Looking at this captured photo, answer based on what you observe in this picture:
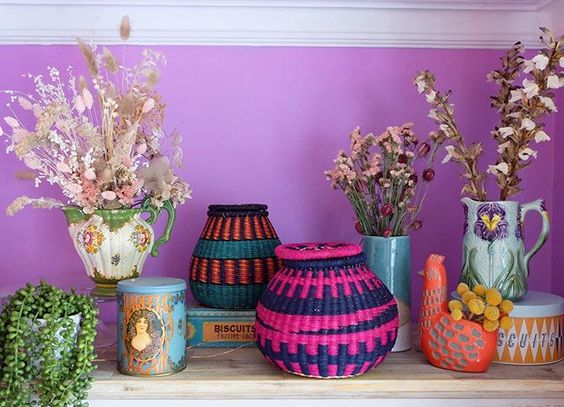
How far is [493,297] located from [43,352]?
64 centimetres

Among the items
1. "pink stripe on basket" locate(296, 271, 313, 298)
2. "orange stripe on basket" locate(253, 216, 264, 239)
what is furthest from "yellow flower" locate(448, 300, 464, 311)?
"orange stripe on basket" locate(253, 216, 264, 239)

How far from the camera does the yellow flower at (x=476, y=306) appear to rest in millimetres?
1002

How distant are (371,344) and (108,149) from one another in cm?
53

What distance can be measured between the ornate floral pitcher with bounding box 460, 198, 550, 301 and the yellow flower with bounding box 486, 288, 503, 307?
0.21 feet

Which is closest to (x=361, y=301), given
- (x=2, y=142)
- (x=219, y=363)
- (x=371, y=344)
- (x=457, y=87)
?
(x=371, y=344)

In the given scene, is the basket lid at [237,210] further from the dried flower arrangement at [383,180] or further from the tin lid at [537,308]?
the tin lid at [537,308]

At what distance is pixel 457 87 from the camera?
52.6 inches

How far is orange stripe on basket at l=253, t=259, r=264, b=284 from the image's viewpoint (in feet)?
3.69

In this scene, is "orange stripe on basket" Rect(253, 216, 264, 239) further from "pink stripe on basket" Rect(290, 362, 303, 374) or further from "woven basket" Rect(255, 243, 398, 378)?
"pink stripe on basket" Rect(290, 362, 303, 374)

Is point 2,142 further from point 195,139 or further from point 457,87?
point 457,87

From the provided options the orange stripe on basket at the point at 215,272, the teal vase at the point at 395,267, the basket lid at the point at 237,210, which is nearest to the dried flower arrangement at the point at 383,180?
the teal vase at the point at 395,267

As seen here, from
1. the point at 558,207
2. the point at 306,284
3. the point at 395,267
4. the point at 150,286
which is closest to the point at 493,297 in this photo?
the point at 395,267

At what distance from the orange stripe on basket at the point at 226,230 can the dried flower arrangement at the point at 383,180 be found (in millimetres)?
190

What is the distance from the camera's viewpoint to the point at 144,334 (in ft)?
3.23
